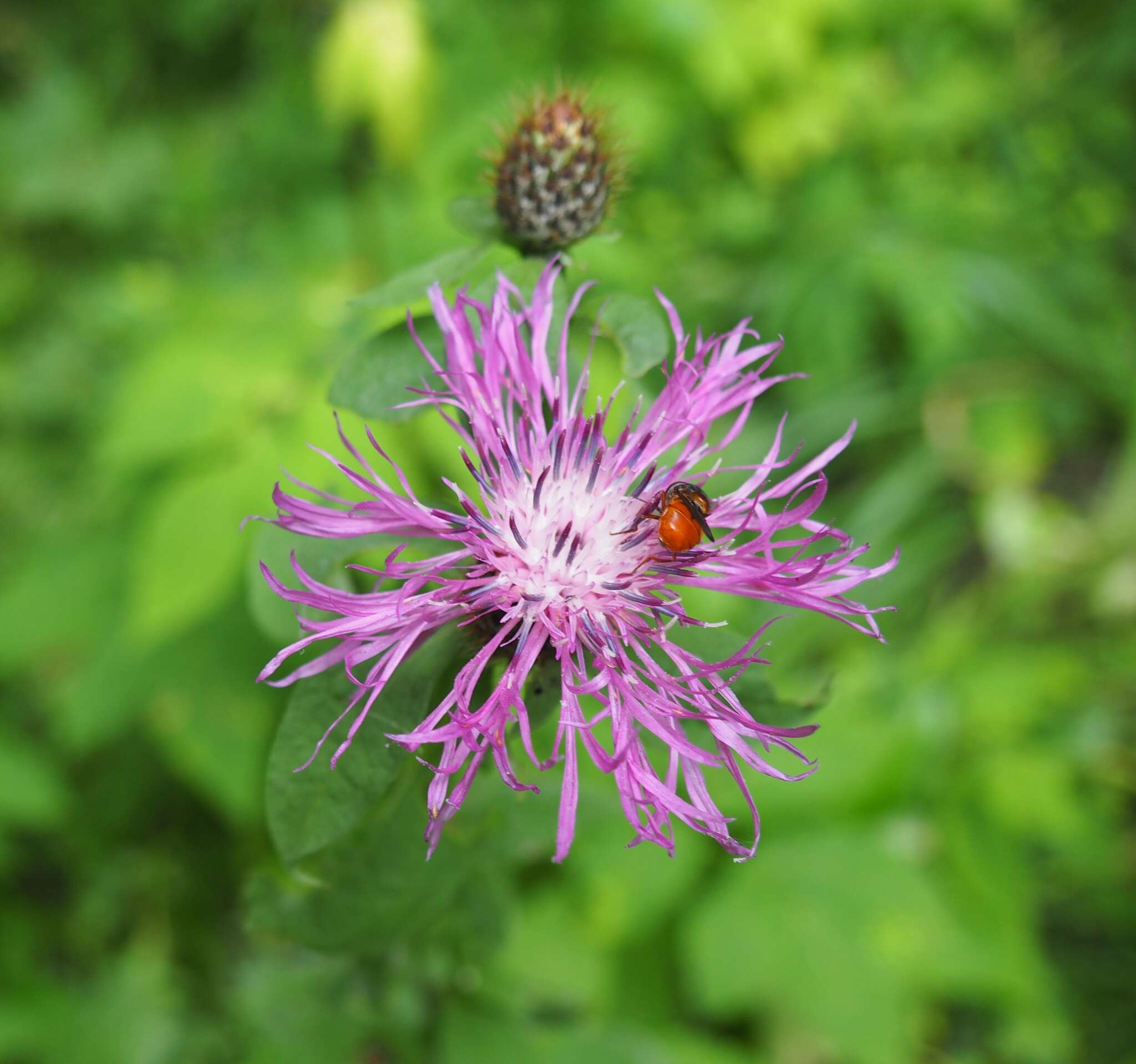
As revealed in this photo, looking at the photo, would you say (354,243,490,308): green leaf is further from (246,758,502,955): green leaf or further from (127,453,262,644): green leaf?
(127,453,262,644): green leaf

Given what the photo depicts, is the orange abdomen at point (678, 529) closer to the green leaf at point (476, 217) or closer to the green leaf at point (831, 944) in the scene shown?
the green leaf at point (476, 217)

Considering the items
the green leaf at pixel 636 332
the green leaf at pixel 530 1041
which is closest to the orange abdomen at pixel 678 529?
the green leaf at pixel 636 332

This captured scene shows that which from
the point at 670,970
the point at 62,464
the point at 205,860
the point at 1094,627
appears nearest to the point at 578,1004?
the point at 670,970

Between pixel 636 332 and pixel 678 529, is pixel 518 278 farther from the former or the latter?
pixel 678 529

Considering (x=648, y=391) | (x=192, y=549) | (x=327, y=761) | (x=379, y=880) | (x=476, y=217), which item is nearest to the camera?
(x=327, y=761)

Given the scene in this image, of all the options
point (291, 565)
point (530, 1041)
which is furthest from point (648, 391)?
point (530, 1041)

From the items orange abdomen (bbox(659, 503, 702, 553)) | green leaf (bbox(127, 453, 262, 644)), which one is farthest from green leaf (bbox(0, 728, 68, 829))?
orange abdomen (bbox(659, 503, 702, 553))
